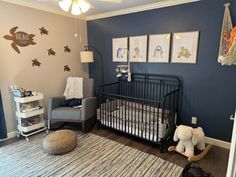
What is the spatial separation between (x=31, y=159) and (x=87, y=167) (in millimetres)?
843

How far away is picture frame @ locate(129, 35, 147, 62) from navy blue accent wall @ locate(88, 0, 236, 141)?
0.14m

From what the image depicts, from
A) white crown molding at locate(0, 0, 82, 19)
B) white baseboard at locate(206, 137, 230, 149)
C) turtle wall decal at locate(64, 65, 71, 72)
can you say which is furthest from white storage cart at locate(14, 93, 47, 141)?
white baseboard at locate(206, 137, 230, 149)

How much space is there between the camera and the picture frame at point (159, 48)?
297 cm

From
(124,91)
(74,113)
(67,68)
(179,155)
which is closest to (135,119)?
(179,155)

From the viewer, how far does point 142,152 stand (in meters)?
2.52

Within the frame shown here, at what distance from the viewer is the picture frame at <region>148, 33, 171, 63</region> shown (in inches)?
117

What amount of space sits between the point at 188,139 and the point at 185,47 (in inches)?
58.7

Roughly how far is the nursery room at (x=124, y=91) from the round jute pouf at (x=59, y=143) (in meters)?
0.01

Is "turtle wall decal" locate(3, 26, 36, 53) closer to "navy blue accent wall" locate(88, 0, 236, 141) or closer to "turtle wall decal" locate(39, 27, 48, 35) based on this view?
"turtle wall decal" locate(39, 27, 48, 35)

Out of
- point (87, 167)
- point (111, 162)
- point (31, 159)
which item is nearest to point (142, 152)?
point (111, 162)

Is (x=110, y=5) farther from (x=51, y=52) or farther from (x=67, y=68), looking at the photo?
(x=67, y=68)

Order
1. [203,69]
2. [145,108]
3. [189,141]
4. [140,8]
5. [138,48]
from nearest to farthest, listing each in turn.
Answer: [189,141], [203,69], [145,108], [140,8], [138,48]

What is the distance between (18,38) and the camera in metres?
2.88

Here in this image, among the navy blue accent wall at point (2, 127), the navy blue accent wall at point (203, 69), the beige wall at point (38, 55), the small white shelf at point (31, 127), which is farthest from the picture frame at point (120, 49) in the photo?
the navy blue accent wall at point (2, 127)
